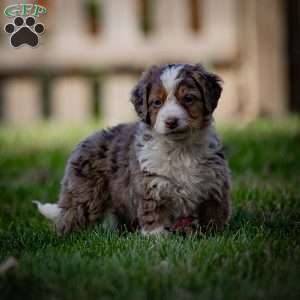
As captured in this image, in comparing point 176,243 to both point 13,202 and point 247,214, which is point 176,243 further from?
point 13,202

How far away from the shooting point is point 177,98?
480 cm

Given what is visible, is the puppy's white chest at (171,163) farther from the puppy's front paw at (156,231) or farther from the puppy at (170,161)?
the puppy's front paw at (156,231)

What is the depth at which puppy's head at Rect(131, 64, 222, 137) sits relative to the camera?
15.4 feet

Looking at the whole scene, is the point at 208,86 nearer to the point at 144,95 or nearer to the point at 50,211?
the point at 144,95

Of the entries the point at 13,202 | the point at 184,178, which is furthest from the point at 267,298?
the point at 13,202

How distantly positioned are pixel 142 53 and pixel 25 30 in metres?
5.09

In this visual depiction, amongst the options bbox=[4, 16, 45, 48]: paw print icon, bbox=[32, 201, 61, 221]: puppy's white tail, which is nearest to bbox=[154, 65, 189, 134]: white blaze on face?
bbox=[32, 201, 61, 221]: puppy's white tail

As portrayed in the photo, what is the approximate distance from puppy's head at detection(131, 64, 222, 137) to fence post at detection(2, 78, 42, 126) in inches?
241

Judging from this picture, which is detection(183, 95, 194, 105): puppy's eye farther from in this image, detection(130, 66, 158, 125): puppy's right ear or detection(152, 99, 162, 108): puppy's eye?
detection(130, 66, 158, 125): puppy's right ear

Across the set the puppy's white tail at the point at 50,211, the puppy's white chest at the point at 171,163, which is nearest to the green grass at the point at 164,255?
the puppy's white tail at the point at 50,211

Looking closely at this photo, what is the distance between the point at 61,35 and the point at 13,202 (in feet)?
15.7

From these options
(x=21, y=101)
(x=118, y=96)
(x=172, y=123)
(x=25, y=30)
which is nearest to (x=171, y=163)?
(x=172, y=123)

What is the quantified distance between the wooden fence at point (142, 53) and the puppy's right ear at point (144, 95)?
5.46m

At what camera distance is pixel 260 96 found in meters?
10.6
